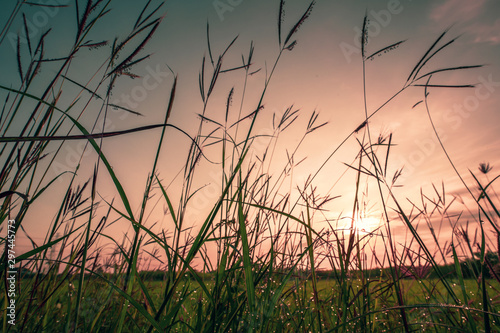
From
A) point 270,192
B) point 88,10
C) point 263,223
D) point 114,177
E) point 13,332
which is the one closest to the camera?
point 114,177

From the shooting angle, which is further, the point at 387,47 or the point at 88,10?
the point at 387,47

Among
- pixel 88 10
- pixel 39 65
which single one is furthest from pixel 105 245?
pixel 88 10

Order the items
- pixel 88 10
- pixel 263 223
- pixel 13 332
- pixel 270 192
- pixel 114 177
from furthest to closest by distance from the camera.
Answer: pixel 270 192 → pixel 263 223 → pixel 13 332 → pixel 88 10 → pixel 114 177

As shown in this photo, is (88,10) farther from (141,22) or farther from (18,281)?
(18,281)

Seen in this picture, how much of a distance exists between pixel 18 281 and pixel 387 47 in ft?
7.56

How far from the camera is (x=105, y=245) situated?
2395 mm

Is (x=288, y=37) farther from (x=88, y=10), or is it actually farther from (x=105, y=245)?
(x=105, y=245)

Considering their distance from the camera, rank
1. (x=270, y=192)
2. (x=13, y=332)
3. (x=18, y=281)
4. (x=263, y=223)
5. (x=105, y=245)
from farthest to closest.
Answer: (x=105, y=245), (x=270, y=192), (x=263, y=223), (x=18, y=281), (x=13, y=332)

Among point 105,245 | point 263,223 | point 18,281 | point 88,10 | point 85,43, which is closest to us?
point 88,10

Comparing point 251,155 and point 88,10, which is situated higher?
point 88,10

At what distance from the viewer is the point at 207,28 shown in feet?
4.03

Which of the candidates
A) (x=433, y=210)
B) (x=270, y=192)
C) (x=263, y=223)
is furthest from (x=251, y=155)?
(x=433, y=210)

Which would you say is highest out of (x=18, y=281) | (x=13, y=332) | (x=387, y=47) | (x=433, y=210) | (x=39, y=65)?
(x=387, y=47)

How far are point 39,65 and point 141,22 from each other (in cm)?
58
